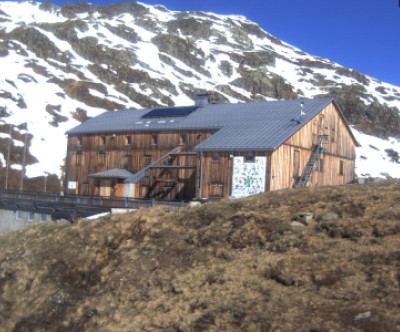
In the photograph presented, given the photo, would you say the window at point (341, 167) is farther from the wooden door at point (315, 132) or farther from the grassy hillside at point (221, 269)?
the grassy hillside at point (221, 269)

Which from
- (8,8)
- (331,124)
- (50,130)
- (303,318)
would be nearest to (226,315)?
(303,318)

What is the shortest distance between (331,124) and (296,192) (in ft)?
72.2

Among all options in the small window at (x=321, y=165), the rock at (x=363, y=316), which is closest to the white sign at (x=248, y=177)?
the small window at (x=321, y=165)

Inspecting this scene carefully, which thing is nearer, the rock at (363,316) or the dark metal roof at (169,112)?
the rock at (363,316)

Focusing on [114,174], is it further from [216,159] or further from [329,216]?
[329,216]

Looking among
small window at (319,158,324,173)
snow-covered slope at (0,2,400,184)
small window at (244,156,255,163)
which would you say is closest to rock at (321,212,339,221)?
small window at (244,156,255,163)

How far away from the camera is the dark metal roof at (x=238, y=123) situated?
1346 inches

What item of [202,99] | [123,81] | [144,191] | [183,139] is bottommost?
[144,191]

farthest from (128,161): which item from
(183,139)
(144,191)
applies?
(183,139)

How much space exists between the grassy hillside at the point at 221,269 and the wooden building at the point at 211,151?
42.6 ft

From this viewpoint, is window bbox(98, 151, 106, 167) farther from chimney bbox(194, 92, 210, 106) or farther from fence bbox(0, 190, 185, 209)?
chimney bbox(194, 92, 210, 106)

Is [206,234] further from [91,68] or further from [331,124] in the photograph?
[91,68]

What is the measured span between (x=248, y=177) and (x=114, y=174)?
47.0 ft

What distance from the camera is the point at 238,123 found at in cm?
3803
